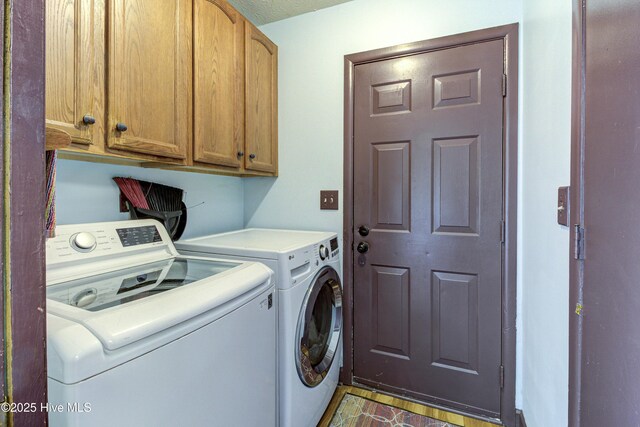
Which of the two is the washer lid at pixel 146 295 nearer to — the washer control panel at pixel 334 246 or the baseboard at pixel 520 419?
the washer control panel at pixel 334 246

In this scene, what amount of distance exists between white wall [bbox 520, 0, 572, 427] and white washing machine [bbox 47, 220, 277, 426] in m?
1.02

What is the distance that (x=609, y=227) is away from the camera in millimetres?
627

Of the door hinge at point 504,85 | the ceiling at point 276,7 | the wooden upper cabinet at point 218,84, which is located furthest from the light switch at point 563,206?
the ceiling at point 276,7

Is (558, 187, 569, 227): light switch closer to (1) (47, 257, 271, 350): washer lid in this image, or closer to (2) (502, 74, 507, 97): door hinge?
(2) (502, 74, 507, 97): door hinge

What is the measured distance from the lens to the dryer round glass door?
130 centimetres

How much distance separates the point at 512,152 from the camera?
1.49 meters

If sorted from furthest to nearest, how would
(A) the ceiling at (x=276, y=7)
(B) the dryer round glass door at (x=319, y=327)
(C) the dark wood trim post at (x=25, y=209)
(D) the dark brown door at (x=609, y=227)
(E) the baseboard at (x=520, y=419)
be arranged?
(A) the ceiling at (x=276, y=7) → (E) the baseboard at (x=520, y=419) → (B) the dryer round glass door at (x=319, y=327) → (D) the dark brown door at (x=609, y=227) → (C) the dark wood trim post at (x=25, y=209)

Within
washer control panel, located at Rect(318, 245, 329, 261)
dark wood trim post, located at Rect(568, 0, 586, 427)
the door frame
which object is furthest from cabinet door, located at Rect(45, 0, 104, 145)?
the door frame

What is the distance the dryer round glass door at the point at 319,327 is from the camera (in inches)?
51.3

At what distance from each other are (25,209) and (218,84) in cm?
129

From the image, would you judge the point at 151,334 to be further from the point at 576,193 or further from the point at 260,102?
the point at 260,102

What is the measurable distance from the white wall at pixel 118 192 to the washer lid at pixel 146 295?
1.27 ft

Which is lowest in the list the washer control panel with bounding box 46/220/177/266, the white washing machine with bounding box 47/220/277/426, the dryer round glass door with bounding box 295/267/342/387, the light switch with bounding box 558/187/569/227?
the dryer round glass door with bounding box 295/267/342/387

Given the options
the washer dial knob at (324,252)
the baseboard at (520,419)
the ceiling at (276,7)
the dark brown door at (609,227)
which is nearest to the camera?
the dark brown door at (609,227)
